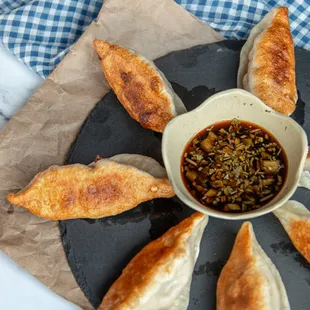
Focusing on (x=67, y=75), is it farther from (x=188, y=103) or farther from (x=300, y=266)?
(x=300, y=266)

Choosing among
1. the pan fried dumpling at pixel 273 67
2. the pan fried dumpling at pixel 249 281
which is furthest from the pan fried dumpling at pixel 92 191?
the pan fried dumpling at pixel 273 67

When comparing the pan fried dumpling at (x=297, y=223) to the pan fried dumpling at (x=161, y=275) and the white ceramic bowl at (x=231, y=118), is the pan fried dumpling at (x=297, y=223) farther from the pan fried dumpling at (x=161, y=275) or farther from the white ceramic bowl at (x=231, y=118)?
the pan fried dumpling at (x=161, y=275)

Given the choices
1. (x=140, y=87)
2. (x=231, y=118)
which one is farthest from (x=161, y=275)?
(x=140, y=87)

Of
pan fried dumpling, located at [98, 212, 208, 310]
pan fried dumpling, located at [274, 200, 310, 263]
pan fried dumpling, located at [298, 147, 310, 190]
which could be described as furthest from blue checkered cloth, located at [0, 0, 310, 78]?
pan fried dumpling, located at [98, 212, 208, 310]


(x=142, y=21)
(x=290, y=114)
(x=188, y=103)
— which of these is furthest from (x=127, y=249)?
(x=142, y=21)

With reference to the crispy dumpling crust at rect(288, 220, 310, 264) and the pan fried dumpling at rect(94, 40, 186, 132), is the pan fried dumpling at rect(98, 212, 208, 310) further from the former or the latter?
the pan fried dumpling at rect(94, 40, 186, 132)
